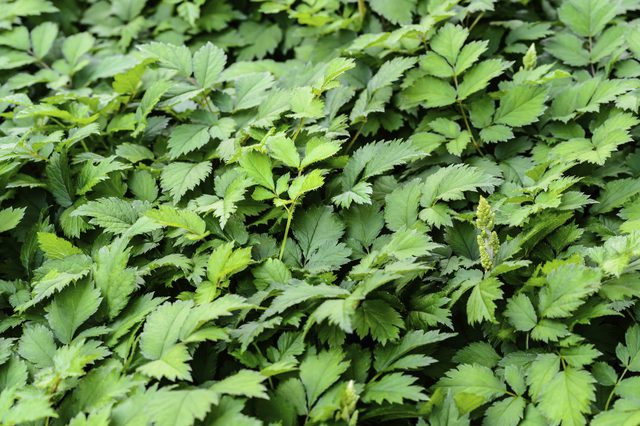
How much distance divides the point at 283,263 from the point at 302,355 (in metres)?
0.34

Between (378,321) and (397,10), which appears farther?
(397,10)

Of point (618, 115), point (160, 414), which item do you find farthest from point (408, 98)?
point (160, 414)

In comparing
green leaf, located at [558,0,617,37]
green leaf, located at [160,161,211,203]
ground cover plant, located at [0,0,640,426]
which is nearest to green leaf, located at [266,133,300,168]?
ground cover plant, located at [0,0,640,426]

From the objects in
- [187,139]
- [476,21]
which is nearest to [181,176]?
[187,139]

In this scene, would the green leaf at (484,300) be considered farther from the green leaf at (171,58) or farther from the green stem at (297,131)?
the green leaf at (171,58)

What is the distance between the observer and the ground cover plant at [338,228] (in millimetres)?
1682

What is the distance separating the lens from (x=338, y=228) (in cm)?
210

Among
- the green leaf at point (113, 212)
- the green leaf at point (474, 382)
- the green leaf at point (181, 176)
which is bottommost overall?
the green leaf at point (474, 382)

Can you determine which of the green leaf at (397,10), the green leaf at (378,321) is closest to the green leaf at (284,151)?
the green leaf at (378,321)

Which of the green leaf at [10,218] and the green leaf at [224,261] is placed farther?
the green leaf at [10,218]

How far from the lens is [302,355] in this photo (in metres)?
1.77

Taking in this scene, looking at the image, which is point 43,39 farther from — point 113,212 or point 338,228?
point 338,228

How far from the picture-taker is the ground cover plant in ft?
5.52

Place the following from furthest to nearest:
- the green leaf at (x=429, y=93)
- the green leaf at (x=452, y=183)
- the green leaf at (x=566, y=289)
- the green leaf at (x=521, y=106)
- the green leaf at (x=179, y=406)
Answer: the green leaf at (x=429, y=93) → the green leaf at (x=521, y=106) → the green leaf at (x=452, y=183) → the green leaf at (x=566, y=289) → the green leaf at (x=179, y=406)
